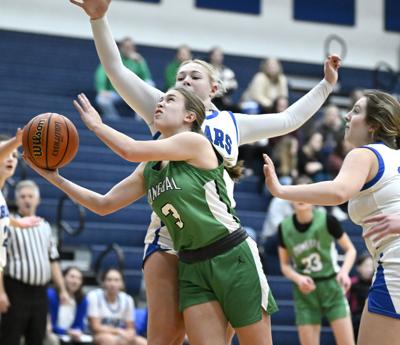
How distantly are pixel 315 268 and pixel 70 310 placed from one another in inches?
94.4

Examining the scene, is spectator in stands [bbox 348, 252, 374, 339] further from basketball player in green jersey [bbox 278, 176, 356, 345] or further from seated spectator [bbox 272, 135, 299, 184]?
seated spectator [bbox 272, 135, 299, 184]

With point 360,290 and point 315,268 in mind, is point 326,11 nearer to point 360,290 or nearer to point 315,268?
point 360,290

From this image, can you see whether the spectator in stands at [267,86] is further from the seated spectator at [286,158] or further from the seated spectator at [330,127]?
the seated spectator at [286,158]

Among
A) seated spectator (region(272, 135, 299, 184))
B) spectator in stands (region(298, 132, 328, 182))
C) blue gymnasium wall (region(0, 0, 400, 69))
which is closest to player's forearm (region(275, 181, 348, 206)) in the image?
seated spectator (region(272, 135, 299, 184))

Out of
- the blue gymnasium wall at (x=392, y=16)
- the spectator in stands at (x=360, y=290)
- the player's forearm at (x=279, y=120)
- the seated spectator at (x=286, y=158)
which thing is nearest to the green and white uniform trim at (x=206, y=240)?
the player's forearm at (x=279, y=120)

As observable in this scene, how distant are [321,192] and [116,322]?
5.00 m

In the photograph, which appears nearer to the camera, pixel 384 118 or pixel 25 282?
pixel 384 118

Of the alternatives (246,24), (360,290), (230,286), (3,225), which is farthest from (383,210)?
(246,24)

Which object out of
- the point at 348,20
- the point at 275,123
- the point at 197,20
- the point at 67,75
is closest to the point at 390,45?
the point at 348,20

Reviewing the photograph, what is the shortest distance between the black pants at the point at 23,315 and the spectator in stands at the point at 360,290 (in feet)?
11.0

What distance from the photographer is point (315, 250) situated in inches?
300

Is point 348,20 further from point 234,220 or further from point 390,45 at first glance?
point 234,220

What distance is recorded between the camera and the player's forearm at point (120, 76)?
446 cm

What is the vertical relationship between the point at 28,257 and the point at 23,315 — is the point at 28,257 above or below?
above
